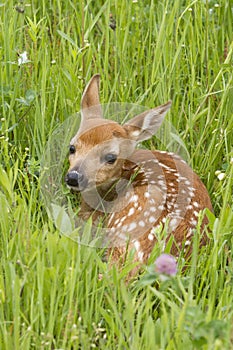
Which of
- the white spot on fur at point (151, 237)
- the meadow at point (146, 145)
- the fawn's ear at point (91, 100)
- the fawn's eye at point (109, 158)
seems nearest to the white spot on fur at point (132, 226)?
the white spot on fur at point (151, 237)

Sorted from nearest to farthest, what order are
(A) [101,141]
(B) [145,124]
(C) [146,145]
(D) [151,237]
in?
(D) [151,237] < (A) [101,141] < (B) [145,124] < (C) [146,145]

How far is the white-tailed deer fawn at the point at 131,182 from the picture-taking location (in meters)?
4.25

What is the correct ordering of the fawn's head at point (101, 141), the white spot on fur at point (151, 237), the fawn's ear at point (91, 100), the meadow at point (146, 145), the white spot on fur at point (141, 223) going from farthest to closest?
the fawn's ear at point (91, 100), the fawn's head at point (101, 141), the white spot on fur at point (141, 223), the white spot on fur at point (151, 237), the meadow at point (146, 145)

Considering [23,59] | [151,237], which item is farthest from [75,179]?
[23,59]

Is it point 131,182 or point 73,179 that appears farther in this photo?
point 131,182

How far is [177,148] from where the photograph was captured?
5.12m

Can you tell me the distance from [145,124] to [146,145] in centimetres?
43

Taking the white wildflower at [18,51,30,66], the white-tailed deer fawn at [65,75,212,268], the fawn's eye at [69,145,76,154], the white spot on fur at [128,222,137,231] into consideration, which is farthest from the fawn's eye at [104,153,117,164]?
the white wildflower at [18,51,30,66]

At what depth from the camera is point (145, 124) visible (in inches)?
193

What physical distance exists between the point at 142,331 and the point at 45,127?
1.78m

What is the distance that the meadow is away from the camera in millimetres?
3311

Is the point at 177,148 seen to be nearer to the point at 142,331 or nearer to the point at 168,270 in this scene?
the point at 142,331

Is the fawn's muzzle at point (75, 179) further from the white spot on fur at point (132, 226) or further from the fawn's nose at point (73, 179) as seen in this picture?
the white spot on fur at point (132, 226)

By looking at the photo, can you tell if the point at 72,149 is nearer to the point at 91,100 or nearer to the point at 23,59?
the point at 91,100
